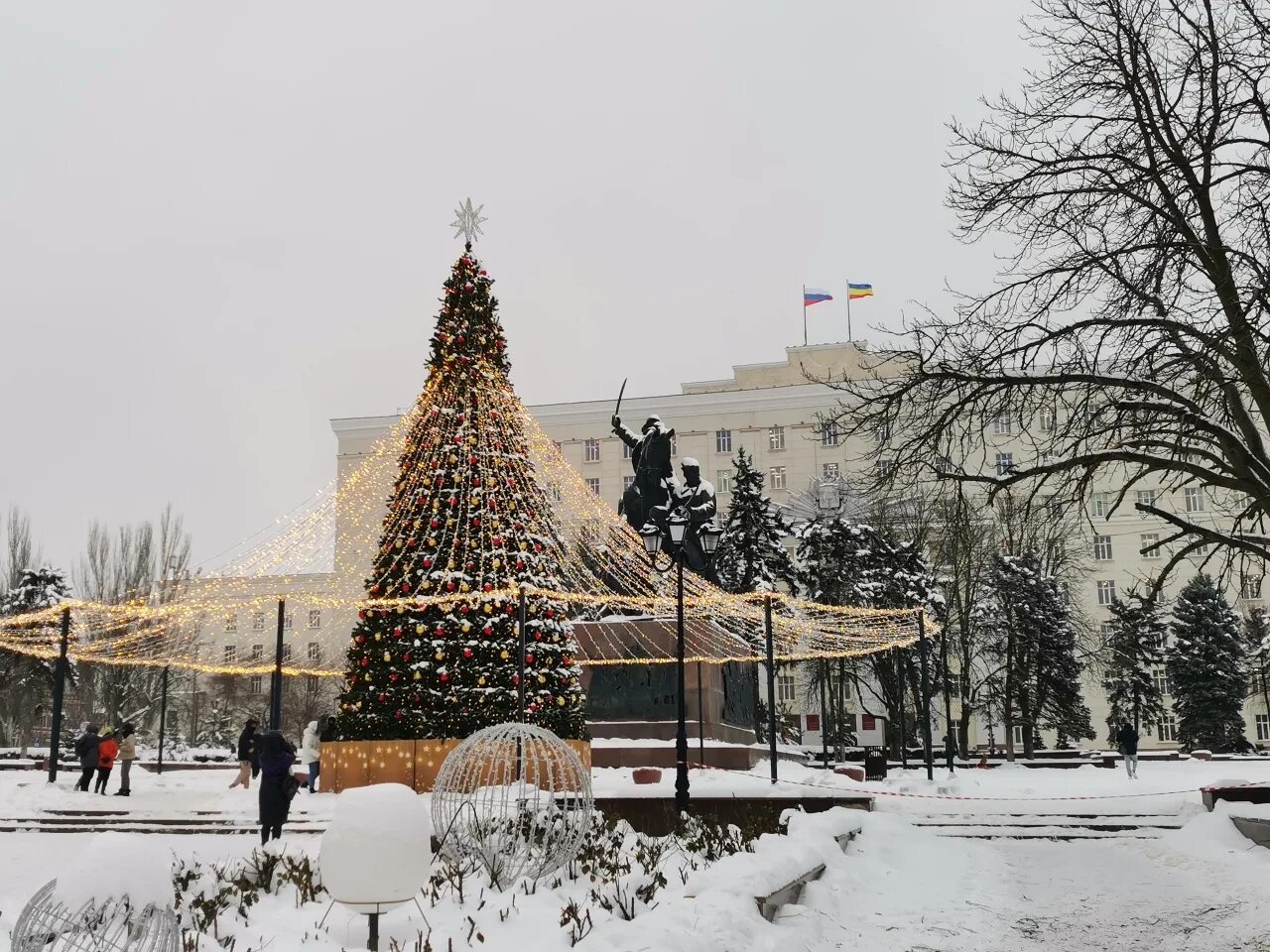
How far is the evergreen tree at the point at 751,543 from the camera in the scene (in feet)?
156

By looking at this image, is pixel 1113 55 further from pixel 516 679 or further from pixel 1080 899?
pixel 516 679

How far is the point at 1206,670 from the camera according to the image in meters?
55.2

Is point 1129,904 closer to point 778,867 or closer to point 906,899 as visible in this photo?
point 906,899

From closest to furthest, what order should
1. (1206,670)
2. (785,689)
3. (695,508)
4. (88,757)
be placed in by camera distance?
(88,757)
(695,508)
(1206,670)
(785,689)

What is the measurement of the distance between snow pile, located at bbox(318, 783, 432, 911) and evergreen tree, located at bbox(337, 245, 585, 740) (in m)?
12.0

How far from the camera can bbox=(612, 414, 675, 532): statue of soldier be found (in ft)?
95.1

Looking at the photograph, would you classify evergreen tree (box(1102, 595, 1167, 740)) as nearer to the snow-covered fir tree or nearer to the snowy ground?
the snow-covered fir tree

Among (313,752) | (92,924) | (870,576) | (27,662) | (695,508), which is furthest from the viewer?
(27,662)

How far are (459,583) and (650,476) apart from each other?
10.5 meters

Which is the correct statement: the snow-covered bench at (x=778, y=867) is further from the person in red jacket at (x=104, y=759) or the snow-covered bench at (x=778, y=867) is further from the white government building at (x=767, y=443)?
the white government building at (x=767, y=443)

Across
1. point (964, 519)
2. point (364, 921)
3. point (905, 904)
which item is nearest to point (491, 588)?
point (964, 519)

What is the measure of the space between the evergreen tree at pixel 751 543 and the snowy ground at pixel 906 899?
2642 centimetres

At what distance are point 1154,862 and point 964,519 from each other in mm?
4664

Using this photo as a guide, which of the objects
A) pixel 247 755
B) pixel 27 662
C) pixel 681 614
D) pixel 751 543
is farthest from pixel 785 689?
pixel 681 614
